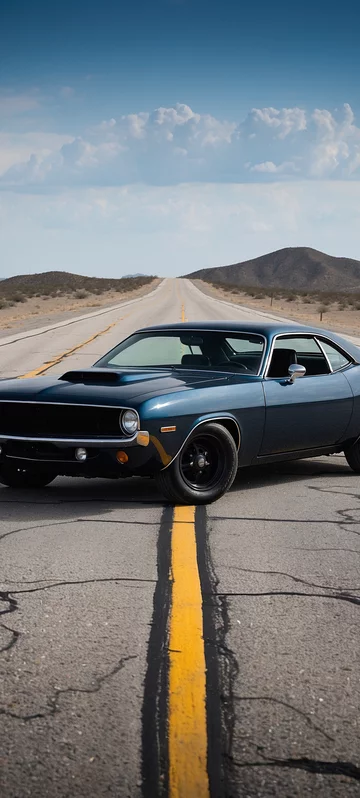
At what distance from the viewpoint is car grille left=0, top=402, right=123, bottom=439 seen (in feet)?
23.5

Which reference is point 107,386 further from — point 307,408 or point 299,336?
point 299,336

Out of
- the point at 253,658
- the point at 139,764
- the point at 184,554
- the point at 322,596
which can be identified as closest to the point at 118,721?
the point at 139,764

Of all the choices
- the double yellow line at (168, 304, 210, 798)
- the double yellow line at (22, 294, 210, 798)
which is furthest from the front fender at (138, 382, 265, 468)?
the double yellow line at (168, 304, 210, 798)

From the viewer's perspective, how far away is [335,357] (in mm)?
9148

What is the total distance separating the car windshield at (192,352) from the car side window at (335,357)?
64 cm

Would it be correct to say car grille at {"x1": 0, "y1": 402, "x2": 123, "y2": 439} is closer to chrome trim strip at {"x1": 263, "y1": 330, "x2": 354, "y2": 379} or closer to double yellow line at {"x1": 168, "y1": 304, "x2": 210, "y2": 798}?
double yellow line at {"x1": 168, "y1": 304, "x2": 210, "y2": 798}

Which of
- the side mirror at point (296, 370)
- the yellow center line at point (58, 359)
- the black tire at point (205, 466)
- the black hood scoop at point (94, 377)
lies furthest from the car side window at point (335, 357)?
the yellow center line at point (58, 359)

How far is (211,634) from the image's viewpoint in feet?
14.6

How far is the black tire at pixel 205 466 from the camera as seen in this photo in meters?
7.27

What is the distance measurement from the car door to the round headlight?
1283 millimetres

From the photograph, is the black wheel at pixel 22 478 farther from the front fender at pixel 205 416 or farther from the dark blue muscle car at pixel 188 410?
the front fender at pixel 205 416

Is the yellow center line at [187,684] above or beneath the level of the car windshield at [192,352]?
beneath

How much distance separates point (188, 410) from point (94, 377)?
1043 millimetres

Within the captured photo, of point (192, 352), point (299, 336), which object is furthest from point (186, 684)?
point (299, 336)
